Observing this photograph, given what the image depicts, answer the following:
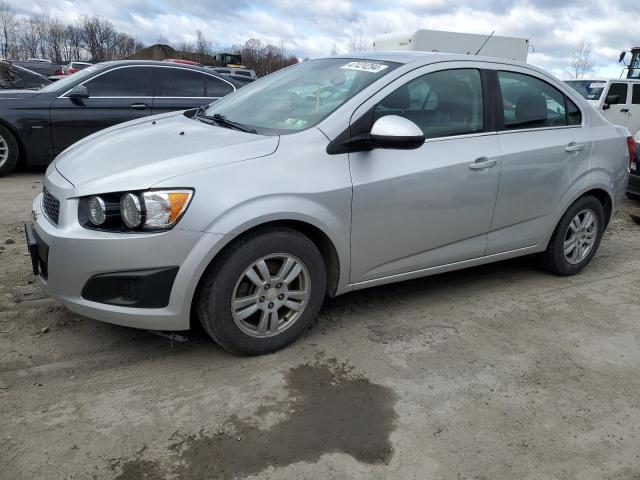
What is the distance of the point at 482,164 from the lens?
Result: 3.62 metres

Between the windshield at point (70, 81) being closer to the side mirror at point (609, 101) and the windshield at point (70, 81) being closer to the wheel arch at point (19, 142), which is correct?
the wheel arch at point (19, 142)

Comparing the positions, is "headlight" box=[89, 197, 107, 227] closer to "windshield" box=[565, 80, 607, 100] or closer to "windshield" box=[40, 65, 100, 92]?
"windshield" box=[40, 65, 100, 92]

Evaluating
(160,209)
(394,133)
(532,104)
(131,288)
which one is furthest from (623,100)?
(131,288)

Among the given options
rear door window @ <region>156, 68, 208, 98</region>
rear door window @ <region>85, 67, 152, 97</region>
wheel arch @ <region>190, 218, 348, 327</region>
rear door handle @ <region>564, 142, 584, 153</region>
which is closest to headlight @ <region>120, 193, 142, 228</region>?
wheel arch @ <region>190, 218, 348, 327</region>

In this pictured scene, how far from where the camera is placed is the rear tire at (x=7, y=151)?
6902mm

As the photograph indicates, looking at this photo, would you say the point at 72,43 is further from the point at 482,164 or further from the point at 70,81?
the point at 482,164

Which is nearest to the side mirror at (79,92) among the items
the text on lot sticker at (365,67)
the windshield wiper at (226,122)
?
the windshield wiper at (226,122)

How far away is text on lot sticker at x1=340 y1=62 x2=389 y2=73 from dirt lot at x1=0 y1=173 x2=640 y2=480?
1.54 meters

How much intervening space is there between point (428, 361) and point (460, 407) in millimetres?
436

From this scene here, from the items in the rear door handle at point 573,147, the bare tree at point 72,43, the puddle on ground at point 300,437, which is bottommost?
the puddle on ground at point 300,437

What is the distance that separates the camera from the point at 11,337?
3.16m

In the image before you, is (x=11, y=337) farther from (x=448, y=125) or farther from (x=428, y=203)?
(x=448, y=125)

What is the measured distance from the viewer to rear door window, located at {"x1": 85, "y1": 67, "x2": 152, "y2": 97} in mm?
7320

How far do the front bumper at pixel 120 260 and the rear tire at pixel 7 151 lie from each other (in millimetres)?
4856
